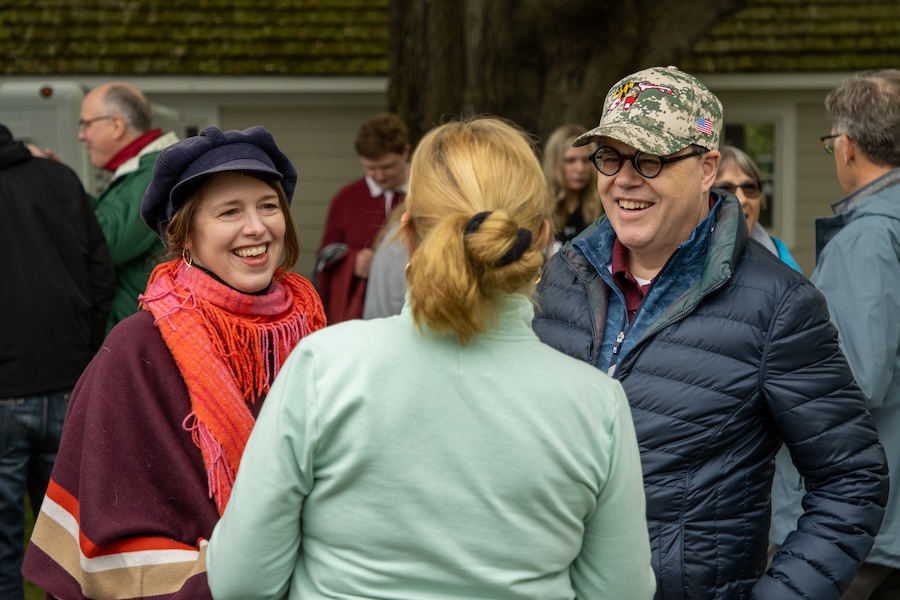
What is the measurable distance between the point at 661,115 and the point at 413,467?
47.2 inches

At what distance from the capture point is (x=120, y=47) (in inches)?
418

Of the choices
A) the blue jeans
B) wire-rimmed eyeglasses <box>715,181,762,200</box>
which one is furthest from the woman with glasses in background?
the blue jeans

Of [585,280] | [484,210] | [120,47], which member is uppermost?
[484,210]

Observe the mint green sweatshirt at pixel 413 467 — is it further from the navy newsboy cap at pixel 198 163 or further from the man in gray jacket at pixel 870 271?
the man in gray jacket at pixel 870 271

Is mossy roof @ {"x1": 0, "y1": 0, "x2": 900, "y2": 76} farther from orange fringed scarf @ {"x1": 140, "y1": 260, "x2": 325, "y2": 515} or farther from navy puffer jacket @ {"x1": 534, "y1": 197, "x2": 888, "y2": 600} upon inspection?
navy puffer jacket @ {"x1": 534, "y1": 197, "x2": 888, "y2": 600}

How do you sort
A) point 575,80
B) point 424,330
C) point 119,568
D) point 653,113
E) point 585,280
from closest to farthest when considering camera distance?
point 424,330
point 119,568
point 653,113
point 585,280
point 575,80

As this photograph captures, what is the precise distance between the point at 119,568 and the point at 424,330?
1.05 meters

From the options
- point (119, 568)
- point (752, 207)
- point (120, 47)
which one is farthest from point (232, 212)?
point (120, 47)

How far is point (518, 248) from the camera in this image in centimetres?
177

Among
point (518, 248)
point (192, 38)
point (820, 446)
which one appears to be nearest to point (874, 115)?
point (820, 446)

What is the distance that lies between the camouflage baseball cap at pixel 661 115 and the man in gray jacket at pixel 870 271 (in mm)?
934

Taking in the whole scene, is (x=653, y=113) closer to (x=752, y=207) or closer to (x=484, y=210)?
(x=484, y=210)

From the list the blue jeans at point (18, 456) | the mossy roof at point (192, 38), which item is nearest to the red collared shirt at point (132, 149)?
the blue jeans at point (18, 456)

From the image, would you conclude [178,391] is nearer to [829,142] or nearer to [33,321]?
[33,321]
